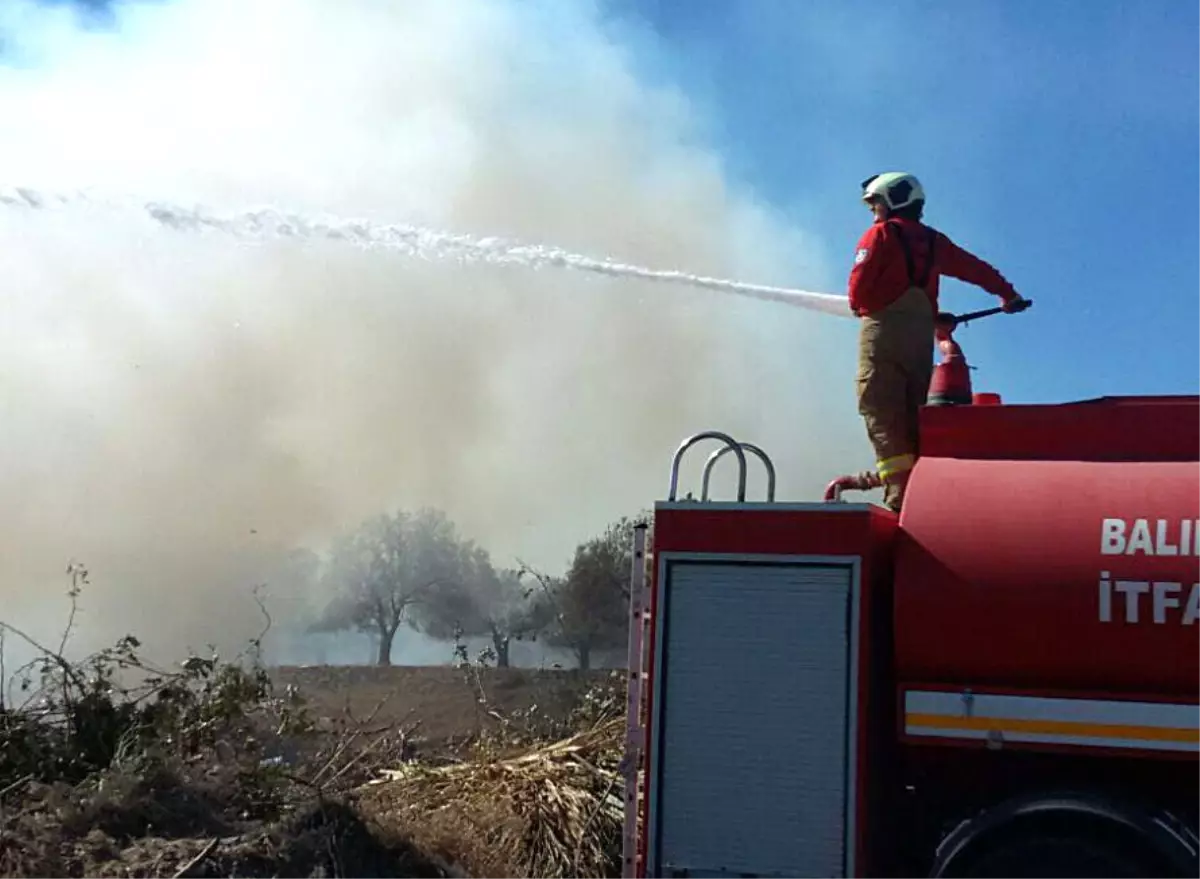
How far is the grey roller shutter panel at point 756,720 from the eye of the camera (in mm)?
5254

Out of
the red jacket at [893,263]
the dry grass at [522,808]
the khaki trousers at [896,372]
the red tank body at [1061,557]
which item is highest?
the red jacket at [893,263]

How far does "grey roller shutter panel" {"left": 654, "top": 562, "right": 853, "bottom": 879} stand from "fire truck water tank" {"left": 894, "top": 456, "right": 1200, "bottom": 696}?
1.08 ft

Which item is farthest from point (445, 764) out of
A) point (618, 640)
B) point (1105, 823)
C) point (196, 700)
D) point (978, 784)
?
point (618, 640)

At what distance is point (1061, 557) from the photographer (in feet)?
16.7

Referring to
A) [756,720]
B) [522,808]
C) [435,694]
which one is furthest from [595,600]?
[756,720]

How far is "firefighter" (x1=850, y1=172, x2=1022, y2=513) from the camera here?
6.49 m

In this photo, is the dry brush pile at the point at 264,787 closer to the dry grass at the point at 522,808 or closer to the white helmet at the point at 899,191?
the dry grass at the point at 522,808

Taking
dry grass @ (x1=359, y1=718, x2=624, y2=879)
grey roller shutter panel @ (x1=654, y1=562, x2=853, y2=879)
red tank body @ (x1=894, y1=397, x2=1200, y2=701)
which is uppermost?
red tank body @ (x1=894, y1=397, x2=1200, y2=701)

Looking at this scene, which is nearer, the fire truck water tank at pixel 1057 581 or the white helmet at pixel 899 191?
the fire truck water tank at pixel 1057 581

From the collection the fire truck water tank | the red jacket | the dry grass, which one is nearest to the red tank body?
the fire truck water tank

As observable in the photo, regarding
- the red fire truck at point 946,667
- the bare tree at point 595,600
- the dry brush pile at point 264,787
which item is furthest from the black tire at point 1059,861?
the bare tree at point 595,600

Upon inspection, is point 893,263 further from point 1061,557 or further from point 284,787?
point 284,787

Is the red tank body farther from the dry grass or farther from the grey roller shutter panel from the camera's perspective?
the dry grass

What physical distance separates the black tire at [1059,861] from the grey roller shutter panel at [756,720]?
548 mm
